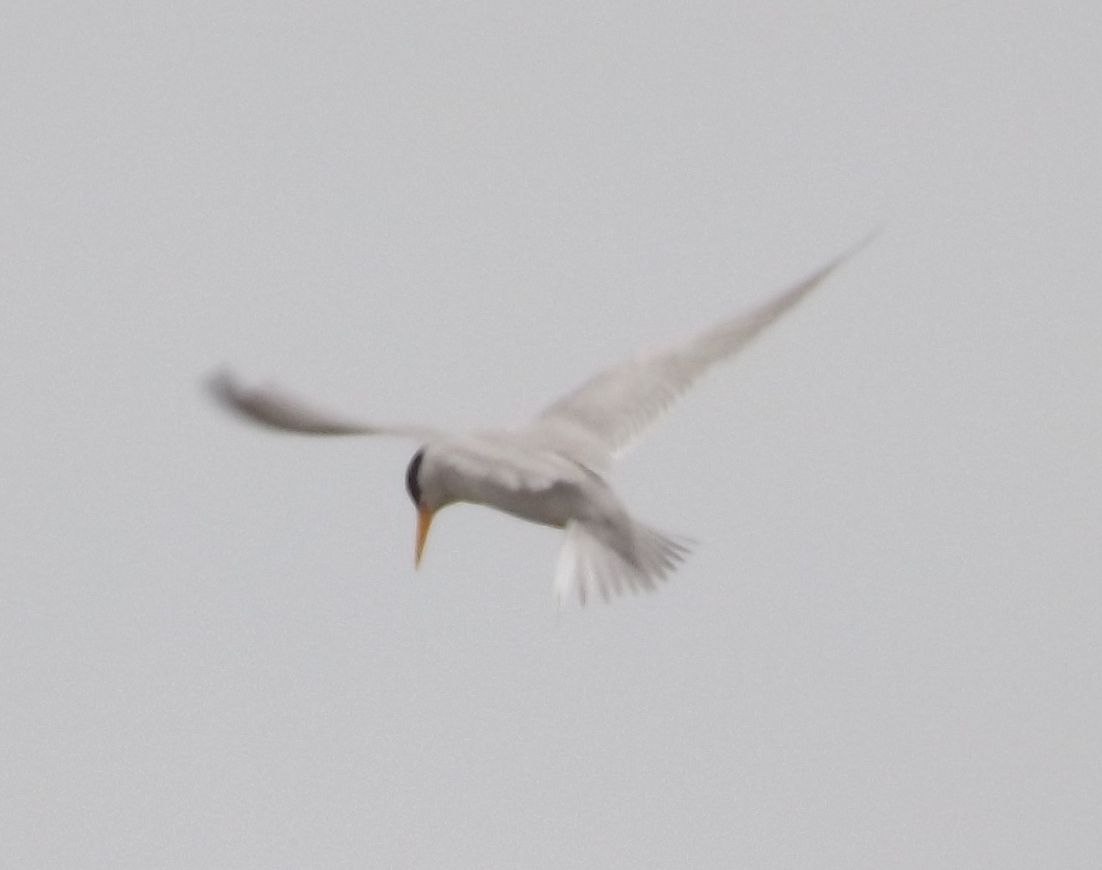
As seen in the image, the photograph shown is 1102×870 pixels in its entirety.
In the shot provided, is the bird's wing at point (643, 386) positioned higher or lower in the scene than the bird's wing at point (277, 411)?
higher

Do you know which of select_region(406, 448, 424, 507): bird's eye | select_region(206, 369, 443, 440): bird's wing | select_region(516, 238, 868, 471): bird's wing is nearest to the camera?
select_region(206, 369, 443, 440): bird's wing

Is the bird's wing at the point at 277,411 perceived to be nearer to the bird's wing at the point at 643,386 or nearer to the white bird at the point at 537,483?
the white bird at the point at 537,483

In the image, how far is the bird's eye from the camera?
548 inches

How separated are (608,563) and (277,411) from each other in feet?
4.41

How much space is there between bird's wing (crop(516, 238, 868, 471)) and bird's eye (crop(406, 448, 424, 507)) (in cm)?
49

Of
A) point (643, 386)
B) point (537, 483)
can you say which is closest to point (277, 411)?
point (537, 483)

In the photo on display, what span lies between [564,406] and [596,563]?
4.55 feet

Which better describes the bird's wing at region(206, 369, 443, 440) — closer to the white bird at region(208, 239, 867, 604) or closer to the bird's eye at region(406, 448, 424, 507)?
the white bird at region(208, 239, 867, 604)

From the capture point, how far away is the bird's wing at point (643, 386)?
14.6m

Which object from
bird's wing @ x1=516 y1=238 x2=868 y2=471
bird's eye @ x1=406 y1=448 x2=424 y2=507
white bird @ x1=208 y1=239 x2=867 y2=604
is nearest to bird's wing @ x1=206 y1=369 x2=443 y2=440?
white bird @ x1=208 y1=239 x2=867 y2=604

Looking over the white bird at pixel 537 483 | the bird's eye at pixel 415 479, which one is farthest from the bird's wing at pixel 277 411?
the bird's eye at pixel 415 479

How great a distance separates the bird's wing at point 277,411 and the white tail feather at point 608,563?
776 mm

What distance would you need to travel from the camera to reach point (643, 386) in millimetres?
14992

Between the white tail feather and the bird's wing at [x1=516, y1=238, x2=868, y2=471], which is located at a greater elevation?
the bird's wing at [x1=516, y1=238, x2=868, y2=471]
